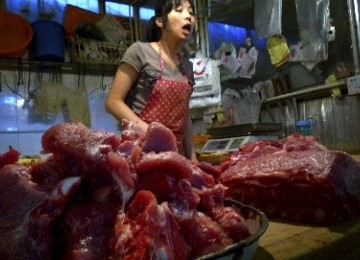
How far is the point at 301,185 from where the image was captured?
115 centimetres

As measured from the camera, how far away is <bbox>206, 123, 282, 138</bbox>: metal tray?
3478 millimetres

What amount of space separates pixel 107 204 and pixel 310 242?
0.55 m

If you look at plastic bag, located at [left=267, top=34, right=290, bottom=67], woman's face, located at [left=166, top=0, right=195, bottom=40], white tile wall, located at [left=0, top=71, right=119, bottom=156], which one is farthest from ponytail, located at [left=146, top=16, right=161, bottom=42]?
white tile wall, located at [left=0, top=71, right=119, bottom=156]

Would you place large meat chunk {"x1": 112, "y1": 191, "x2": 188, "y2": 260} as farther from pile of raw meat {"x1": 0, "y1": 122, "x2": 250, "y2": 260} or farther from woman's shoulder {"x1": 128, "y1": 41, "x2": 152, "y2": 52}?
Answer: woman's shoulder {"x1": 128, "y1": 41, "x2": 152, "y2": 52}

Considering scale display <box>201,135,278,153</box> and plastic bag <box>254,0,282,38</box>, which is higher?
plastic bag <box>254,0,282,38</box>

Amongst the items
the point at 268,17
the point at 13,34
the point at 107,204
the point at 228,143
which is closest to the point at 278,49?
the point at 268,17

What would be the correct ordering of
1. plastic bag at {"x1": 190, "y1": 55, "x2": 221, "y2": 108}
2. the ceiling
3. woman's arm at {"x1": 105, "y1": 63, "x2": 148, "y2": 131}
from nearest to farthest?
woman's arm at {"x1": 105, "y1": 63, "x2": 148, "y2": 131}
plastic bag at {"x1": 190, "y1": 55, "x2": 221, "y2": 108}
the ceiling

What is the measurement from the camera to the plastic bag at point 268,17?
12.2 ft

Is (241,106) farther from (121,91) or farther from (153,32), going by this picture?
(121,91)

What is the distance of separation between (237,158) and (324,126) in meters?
2.77

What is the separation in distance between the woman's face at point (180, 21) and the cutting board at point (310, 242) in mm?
1683

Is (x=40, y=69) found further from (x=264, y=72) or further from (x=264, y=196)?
(x=264, y=196)

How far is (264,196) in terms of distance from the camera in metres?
1.24

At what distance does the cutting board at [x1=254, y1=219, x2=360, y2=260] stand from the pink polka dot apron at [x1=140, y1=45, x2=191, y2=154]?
145 cm
